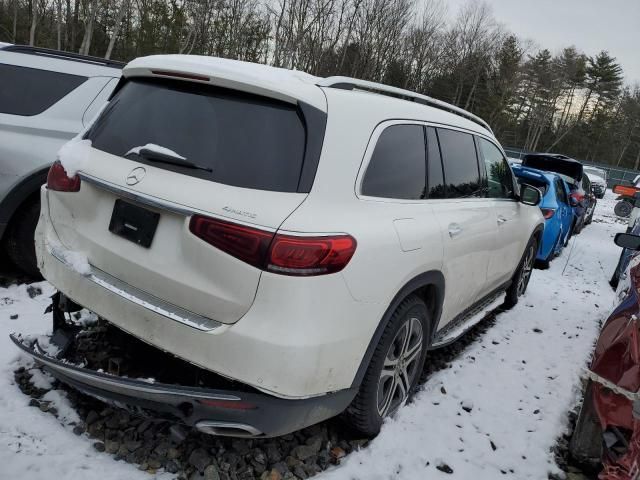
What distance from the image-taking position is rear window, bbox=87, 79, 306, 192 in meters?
2.02

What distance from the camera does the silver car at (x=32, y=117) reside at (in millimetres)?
3807

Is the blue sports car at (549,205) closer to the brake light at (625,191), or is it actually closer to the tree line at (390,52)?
the brake light at (625,191)

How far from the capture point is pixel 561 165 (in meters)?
10.2

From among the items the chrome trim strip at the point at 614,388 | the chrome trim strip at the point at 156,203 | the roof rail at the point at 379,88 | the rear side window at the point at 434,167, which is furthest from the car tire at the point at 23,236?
the chrome trim strip at the point at 614,388

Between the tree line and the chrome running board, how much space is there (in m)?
22.1

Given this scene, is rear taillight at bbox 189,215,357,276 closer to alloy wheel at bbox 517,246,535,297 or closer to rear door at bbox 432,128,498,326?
rear door at bbox 432,128,498,326

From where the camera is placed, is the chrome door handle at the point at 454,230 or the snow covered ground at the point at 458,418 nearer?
the snow covered ground at the point at 458,418

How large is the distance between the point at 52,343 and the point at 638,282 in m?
3.26

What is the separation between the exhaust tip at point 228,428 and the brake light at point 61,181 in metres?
1.29

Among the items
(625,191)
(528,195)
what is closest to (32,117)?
(528,195)

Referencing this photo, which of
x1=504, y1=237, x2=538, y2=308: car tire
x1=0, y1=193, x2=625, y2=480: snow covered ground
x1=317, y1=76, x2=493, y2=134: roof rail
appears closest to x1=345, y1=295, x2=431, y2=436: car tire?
x1=0, y1=193, x2=625, y2=480: snow covered ground

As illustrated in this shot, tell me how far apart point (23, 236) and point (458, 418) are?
3680 millimetres

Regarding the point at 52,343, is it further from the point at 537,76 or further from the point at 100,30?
the point at 537,76

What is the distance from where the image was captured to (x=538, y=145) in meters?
60.2
